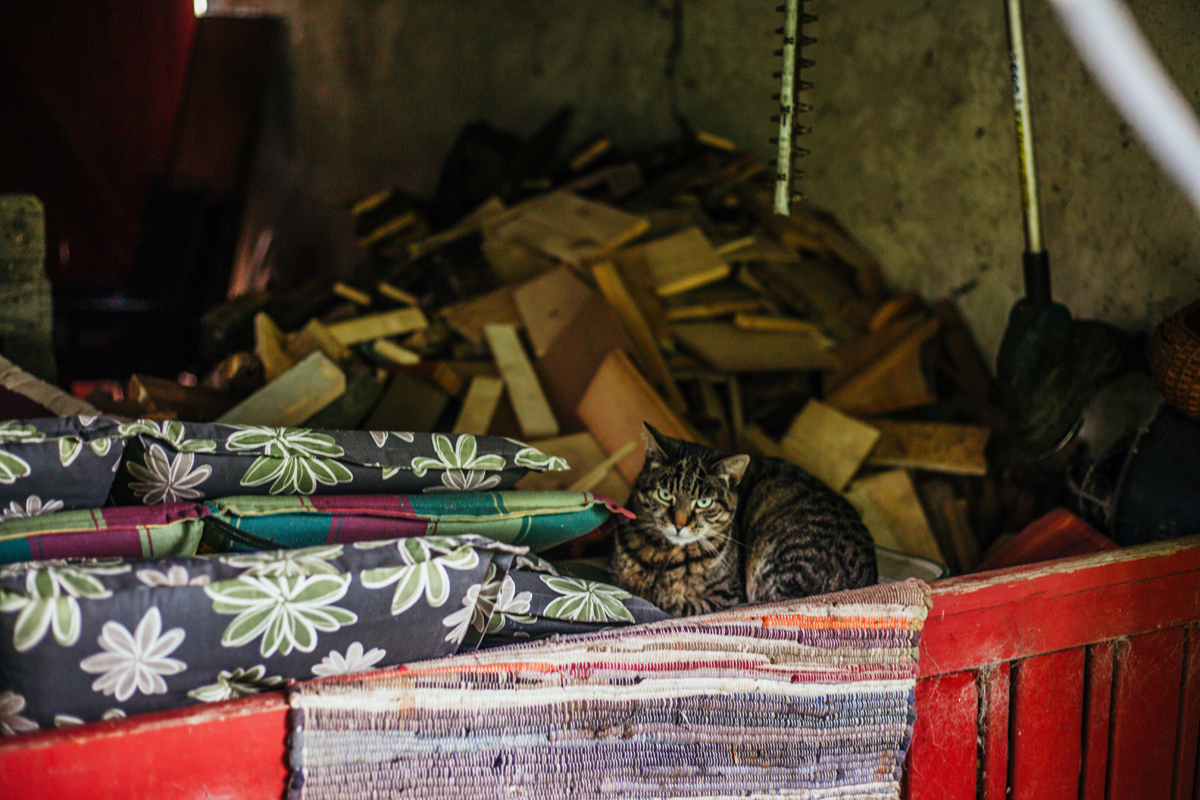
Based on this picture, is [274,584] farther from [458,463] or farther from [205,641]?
[458,463]

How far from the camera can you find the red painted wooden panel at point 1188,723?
5.81 ft

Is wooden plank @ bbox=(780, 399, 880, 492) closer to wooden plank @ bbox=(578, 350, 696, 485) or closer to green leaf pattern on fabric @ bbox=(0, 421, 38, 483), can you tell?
wooden plank @ bbox=(578, 350, 696, 485)

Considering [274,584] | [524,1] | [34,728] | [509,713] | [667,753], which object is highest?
[524,1]

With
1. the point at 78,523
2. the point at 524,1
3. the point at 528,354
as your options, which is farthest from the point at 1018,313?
the point at 524,1

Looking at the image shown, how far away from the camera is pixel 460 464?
1.53m

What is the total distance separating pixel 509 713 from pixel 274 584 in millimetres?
404

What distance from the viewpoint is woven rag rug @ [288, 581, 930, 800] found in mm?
1210

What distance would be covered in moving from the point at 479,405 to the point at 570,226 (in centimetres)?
101

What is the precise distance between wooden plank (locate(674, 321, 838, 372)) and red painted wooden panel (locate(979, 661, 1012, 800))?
1605 millimetres

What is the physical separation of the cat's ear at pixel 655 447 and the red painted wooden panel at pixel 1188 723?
3.77 ft

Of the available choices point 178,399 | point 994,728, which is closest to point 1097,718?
point 994,728

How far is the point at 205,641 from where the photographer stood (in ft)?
3.62

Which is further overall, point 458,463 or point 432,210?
point 432,210

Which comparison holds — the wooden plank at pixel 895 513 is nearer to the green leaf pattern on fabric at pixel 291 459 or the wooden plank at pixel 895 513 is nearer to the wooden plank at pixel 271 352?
the green leaf pattern on fabric at pixel 291 459
